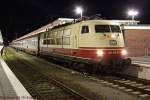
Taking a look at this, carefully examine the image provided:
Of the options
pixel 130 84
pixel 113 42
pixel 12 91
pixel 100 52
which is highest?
pixel 113 42

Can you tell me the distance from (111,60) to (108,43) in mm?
887

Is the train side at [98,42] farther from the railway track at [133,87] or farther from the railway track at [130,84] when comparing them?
the railway track at [133,87]

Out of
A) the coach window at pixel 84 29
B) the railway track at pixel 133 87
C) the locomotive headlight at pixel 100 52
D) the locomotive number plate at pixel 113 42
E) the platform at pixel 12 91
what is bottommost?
the railway track at pixel 133 87

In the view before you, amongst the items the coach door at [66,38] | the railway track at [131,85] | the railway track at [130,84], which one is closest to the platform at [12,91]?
the railway track at [131,85]

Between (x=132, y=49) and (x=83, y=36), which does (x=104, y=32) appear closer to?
(x=83, y=36)

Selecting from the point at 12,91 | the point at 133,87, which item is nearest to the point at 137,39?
the point at 133,87

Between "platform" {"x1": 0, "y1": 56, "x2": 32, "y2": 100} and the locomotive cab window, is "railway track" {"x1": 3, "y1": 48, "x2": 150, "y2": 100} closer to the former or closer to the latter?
"platform" {"x1": 0, "y1": 56, "x2": 32, "y2": 100}

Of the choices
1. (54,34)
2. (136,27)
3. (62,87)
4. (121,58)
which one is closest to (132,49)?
(136,27)

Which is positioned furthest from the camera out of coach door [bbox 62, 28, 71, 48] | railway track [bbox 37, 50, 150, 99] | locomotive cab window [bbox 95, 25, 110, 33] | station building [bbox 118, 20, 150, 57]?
station building [bbox 118, 20, 150, 57]

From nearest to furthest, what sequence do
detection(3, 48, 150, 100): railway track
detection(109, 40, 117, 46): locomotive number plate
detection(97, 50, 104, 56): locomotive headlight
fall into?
1. detection(3, 48, 150, 100): railway track
2. detection(97, 50, 104, 56): locomotive headlight
3. detection(109, 40, 117, 46): locomotive number plate

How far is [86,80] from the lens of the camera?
13945mm

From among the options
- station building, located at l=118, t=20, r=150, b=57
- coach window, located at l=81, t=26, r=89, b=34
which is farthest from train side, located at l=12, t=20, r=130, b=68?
station building, located at l=118, t=20, r=150, b=57

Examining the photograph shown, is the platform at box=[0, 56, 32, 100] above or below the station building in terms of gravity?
below

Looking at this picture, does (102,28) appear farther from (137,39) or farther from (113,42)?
(137,39)
